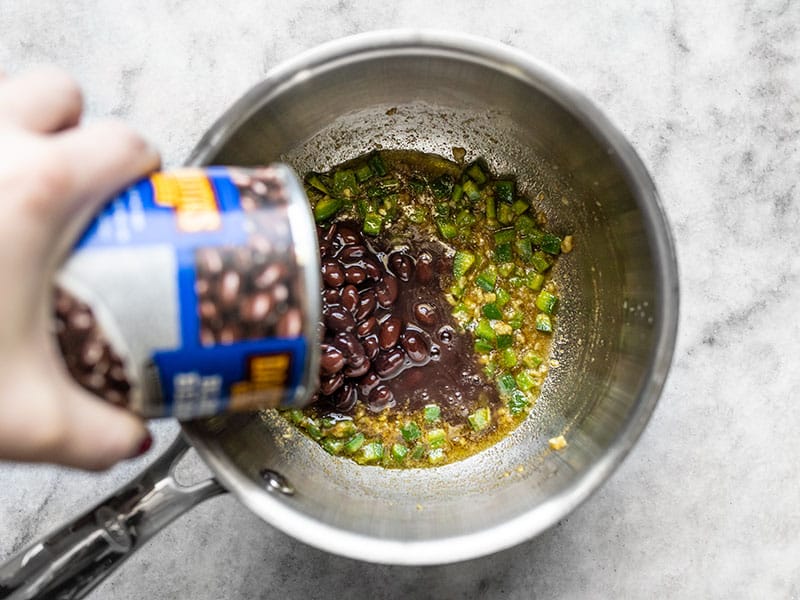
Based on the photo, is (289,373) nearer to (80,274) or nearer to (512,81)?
(80,274)

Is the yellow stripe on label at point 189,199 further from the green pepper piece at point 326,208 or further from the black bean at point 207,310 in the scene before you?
the green pepper piece at point 326,208

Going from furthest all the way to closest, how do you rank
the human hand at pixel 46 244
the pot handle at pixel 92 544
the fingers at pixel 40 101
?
the pot handle at pixel 92 544 → the fingers at pixel 40 101 → the human hand at pixel 46 244

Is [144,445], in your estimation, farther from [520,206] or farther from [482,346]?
[520,206]

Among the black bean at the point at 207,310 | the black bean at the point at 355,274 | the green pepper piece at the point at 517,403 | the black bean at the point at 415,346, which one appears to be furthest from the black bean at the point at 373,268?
the black bean at the point at 207,310

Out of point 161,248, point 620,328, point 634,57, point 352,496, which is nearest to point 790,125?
point 634,57

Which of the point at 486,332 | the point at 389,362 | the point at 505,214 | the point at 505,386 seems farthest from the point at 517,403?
the point at 505,214

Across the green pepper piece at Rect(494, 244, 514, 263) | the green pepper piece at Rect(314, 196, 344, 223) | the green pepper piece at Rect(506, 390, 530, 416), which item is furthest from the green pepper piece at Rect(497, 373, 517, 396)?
the green pepper piece at Rect(314, 196, 344, 223)

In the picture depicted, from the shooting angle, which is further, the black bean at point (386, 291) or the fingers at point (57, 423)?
the black bean at point (386, 291)
